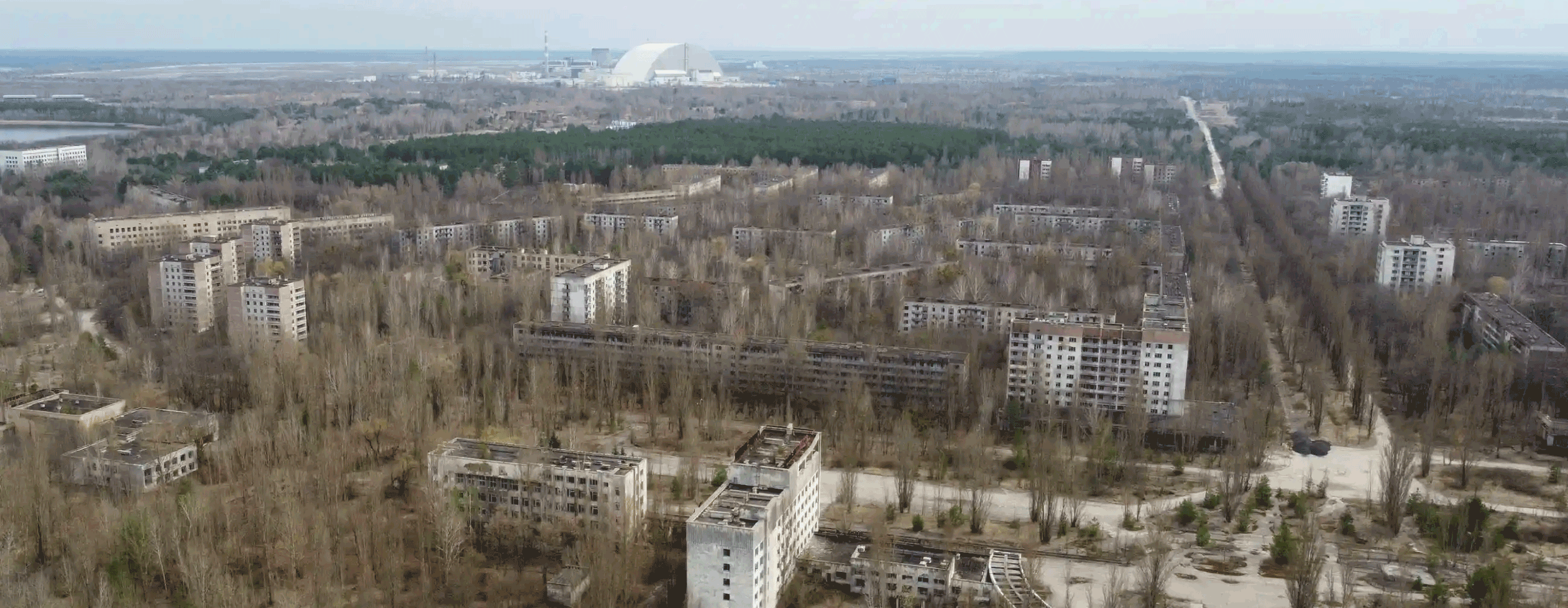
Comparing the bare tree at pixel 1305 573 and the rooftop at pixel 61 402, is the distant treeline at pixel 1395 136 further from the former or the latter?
the rooftop at pixel 61 402

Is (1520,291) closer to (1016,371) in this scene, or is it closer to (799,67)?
(1016,371)

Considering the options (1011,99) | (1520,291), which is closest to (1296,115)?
(1011,99)

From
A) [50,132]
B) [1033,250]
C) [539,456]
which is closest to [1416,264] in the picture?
[1033,250]

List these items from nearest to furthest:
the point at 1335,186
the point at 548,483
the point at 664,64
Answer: the point at 548,483 < the point at 1335,186 < the point at 664,64

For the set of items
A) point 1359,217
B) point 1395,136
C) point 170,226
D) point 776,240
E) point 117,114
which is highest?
point 1395,136

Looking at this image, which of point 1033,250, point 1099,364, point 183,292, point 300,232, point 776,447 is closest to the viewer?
point 776,447

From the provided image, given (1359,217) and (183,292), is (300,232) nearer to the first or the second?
(183,292)

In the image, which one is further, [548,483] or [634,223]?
[634,223]

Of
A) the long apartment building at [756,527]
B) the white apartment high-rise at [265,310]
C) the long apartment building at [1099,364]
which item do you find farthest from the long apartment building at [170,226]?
the long apartment building at [756,527]
